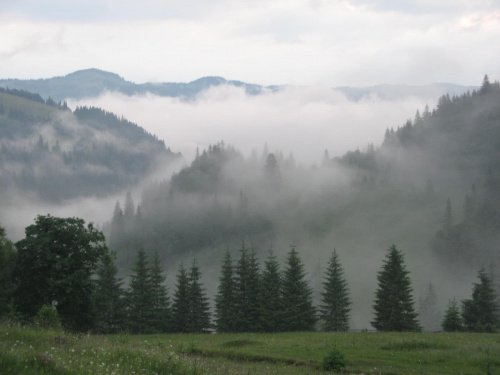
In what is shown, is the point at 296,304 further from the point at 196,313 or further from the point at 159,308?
the point at 159,308

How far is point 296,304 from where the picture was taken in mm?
57062

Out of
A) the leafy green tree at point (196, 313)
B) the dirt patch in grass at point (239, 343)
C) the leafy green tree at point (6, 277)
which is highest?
the leafy green tree at point (6, 277)

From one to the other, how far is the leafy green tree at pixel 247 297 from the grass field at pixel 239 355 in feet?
72.7

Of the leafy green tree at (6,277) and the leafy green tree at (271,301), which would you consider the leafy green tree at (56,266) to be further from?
the leafy green tree at (271,301)

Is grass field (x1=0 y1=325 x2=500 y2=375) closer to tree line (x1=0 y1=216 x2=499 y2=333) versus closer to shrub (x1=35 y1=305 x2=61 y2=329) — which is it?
shrub (x1=35 y1=305 x2=61 y2=329)

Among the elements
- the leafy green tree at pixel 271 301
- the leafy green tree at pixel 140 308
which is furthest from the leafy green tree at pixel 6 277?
the leafy green tree at pixel 271 301

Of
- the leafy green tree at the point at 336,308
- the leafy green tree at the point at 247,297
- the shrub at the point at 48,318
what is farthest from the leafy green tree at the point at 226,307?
the shrub at the point at 48,318

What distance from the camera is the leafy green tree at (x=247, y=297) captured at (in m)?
58.5

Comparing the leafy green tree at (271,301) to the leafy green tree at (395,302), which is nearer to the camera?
the leafy green tree at (395,302)

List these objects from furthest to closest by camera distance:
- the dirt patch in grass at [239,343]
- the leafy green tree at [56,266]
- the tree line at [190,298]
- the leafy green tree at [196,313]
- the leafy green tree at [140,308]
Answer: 1. the leafy green tree at [196,313]
2. the leafy green tree at [140,308]
3. the tree line at [190,298]
4. the leafy green tree at [56,266]
5. the dirt patch in grass at [239,343]

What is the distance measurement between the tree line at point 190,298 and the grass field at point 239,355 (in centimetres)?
1539

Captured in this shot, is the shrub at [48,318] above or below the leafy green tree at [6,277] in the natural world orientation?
above

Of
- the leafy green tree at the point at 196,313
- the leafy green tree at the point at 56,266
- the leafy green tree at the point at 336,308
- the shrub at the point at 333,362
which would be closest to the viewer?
the shrub at the point at 333,362

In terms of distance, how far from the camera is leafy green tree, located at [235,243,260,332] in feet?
192
